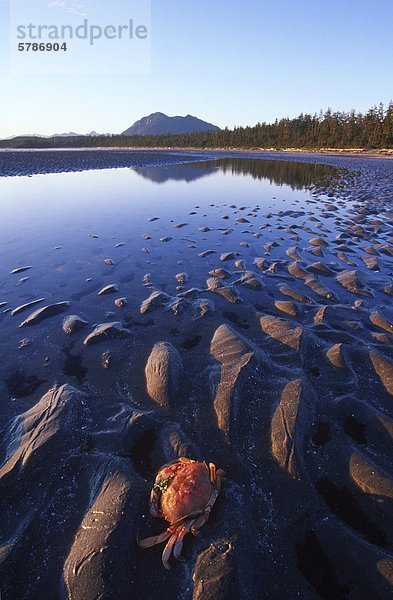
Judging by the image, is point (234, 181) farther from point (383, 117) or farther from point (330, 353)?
point (383, 117)

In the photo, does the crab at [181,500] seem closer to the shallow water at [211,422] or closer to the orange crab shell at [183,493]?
the orange crab shell at [183,493]

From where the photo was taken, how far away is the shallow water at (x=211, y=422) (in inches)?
132

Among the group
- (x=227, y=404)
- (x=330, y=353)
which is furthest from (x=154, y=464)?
(x=330, y=353)

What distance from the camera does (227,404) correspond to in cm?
530

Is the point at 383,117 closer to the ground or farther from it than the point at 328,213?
farther from it

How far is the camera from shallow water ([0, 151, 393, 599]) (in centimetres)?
336

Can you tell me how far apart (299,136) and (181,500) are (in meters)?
120

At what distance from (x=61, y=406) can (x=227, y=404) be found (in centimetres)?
283

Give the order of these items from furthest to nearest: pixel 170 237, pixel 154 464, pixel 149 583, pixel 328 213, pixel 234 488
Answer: pixel 328 213, pixel 170 237, pixel 154 464, pixel 234 488, pixel 149 583

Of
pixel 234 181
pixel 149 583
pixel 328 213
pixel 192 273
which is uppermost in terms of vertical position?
pixel 234 181

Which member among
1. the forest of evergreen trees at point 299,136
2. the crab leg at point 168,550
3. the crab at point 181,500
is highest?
the forest of evergreen trees at point 299,136

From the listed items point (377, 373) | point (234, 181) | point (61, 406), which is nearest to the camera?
point (61, 406)

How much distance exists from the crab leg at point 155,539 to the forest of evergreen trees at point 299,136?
9603 cm

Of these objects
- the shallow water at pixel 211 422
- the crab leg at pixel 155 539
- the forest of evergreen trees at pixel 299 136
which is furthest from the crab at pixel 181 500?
the forest of evergreen trees at pixel 299 136
